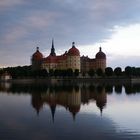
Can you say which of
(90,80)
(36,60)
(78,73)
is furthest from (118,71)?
(36,60)

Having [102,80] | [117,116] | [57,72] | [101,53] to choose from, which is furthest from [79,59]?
[117,116]

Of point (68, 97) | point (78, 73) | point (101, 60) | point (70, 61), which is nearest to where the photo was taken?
point (68, 97)

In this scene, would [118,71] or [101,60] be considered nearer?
[118,71]

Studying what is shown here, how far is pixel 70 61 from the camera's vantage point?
3853 inches

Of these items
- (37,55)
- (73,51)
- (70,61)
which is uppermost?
(73,51)

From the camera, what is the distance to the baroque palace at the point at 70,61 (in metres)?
98.0

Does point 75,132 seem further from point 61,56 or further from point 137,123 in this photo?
point 61,56

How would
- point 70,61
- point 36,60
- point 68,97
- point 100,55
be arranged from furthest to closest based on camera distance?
point 36,60, point 100,55, point 70,61, point 68,97

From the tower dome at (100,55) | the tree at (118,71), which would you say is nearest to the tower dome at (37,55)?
the tower dome at (100,55)

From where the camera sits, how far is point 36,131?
43.3 ft

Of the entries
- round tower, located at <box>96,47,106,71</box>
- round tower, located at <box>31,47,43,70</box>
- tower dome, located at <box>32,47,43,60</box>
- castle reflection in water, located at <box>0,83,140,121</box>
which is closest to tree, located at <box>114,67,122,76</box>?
round tower, located at <box>96,47,106,71</box>

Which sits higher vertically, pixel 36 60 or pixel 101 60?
pixel 36 60

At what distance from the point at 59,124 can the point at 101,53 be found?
85724 millimetres

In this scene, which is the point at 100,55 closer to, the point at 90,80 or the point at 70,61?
the point at 70,61
